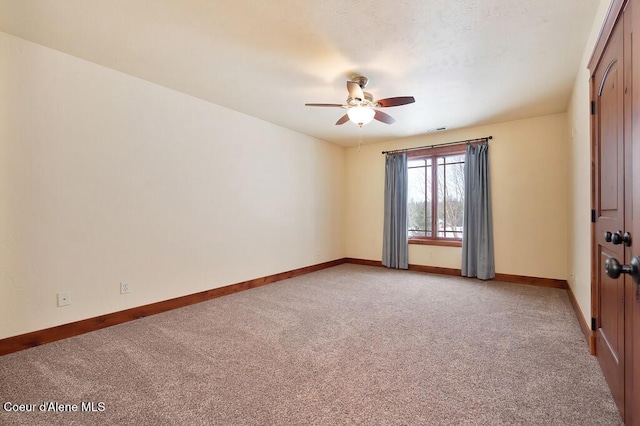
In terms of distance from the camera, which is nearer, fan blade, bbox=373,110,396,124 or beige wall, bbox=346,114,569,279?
fan blade, bbox=373,110,396,124

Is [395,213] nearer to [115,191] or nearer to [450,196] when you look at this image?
[450,196]

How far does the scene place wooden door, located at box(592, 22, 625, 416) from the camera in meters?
1.55

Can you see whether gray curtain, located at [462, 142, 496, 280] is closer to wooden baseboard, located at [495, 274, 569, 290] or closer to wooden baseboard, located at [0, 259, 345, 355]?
wooden baseboard, located at [495, 274, 569, 290]

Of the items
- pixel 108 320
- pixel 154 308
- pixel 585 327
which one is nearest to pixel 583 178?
pixel 585 327

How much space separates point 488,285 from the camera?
4469 millimetres

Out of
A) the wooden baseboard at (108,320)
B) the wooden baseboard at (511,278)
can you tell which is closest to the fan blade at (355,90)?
the wooden baseboard at (108,320)

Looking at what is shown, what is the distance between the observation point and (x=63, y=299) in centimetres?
265

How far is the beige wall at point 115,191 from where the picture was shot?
2453mm

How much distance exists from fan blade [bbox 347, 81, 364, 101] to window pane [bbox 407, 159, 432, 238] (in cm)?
300

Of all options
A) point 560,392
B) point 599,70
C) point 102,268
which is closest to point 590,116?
point 599,70

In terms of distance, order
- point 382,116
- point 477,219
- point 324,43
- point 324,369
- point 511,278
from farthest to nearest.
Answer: point 477,219
point 511,278
point 382,116
point 324,43
point 324,369

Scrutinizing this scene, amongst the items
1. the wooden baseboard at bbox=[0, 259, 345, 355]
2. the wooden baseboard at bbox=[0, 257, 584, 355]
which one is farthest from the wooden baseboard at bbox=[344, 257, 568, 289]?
the wooden baseboard at bbox=[0, 259, 345, 355]

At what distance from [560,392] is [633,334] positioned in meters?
0.72

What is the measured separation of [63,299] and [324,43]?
3163 millimetres
